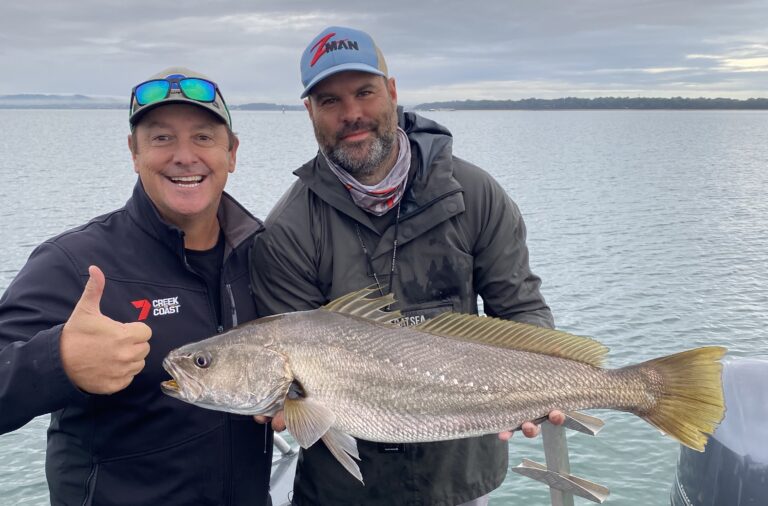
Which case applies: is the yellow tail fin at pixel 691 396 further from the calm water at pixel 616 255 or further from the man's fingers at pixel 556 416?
the calm water at pixel 616 255

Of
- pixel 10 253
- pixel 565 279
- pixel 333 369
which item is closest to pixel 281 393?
pixel 333 369

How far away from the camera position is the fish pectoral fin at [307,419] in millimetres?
3592

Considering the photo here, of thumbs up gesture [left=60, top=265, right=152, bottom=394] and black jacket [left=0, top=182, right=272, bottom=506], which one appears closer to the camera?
thumbs up gesture [left=60, top=265, right=152, bottom=394]

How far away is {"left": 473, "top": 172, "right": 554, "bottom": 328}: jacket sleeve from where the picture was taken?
4305 millimetres

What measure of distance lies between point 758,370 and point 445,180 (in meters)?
2.53

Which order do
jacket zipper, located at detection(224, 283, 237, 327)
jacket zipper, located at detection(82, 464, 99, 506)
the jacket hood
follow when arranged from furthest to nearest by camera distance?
the jacket hood < jacket zipper, located at detection(224, 283, 237, 327) < jacket zipper, located at detection(82, 464, 99, 506)

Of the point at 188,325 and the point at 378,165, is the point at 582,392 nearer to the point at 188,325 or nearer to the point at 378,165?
the point at 378,165

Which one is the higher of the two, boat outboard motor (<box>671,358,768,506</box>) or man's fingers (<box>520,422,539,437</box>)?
man's fingers (<box>520,422,539,437</box>)

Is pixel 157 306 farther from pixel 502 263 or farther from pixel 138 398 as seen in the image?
pixel 502 263

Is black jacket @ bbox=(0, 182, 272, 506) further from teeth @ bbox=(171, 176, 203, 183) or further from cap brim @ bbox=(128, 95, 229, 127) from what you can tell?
cap brim @ bbox=(128, 95, 229, 127)

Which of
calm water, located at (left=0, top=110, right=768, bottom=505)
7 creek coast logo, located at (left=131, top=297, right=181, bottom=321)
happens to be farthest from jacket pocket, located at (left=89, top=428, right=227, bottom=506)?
calm water, located at (left=0, top=110, right=768, bottom=505)

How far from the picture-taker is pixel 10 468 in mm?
8602

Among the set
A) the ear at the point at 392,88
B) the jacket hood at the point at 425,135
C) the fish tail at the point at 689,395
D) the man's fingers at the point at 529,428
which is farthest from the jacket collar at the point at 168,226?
the fish tail at the point at 689,395

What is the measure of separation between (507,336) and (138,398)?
201 centimetres
